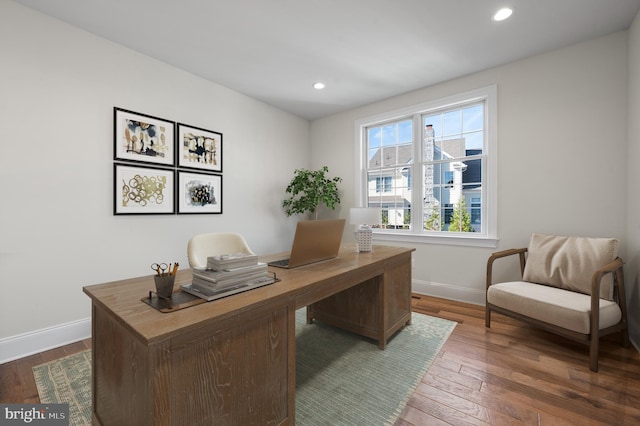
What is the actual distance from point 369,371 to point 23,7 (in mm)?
3688

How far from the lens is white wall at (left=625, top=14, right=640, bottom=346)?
7.02 ft

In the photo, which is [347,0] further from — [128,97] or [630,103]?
[630,103]

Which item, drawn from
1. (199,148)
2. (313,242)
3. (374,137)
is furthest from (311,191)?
(313,242)

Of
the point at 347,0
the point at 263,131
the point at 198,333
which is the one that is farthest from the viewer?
the point at 263,131

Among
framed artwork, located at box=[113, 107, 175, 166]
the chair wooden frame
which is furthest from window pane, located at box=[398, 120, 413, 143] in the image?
framed artwork, located at box=[113, 107, 175, 166]

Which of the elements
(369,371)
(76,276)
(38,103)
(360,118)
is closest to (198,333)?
(369,371)

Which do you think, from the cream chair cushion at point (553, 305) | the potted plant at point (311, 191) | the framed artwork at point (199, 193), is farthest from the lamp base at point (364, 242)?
the framed artwork at point (199, 193)

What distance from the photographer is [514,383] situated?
1.73m

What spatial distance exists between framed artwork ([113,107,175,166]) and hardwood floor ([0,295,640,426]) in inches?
67.2

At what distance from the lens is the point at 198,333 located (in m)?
0.95

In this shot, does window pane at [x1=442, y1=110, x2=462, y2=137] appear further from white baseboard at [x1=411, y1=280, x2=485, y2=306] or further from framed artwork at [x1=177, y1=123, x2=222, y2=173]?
framed artwork at [x1=177, y1=123, x2=222, y2=173]

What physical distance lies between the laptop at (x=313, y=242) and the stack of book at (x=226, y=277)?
333 mm

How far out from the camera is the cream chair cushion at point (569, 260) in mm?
2172

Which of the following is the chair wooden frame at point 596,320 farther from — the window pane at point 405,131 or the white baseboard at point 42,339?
the white baseboard at point 42,339
